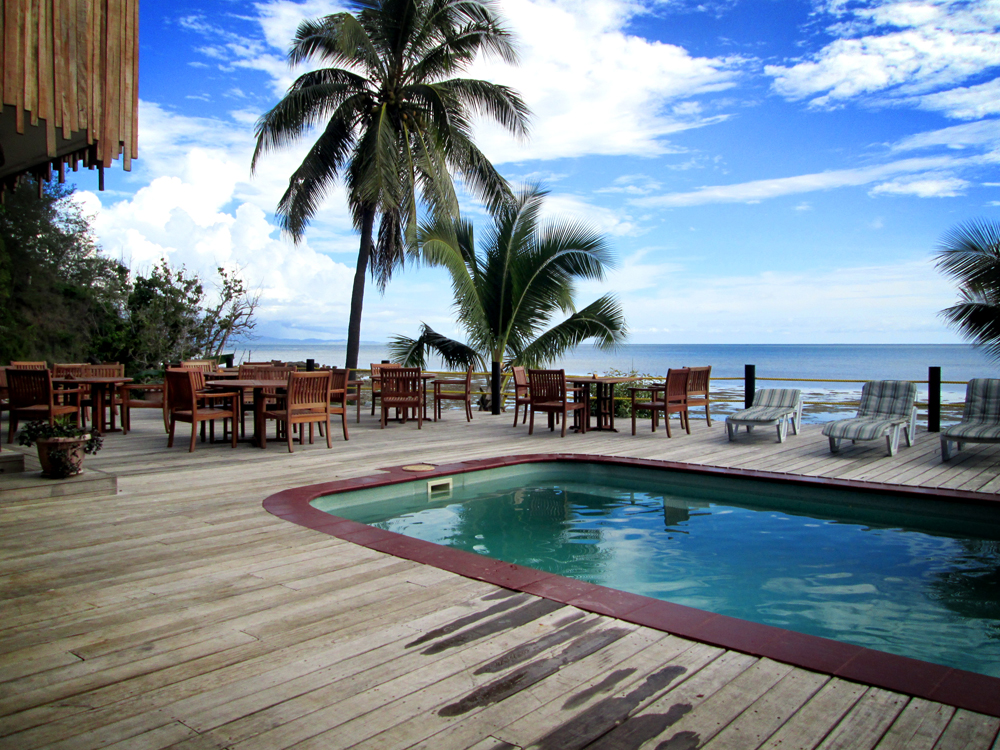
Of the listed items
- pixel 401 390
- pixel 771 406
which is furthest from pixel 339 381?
pixel 771 406

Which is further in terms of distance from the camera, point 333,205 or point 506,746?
point 333,205

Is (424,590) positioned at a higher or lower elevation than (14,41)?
lower

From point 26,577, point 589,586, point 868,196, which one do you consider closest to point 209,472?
point 26,577

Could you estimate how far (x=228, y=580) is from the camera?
2.99 meters

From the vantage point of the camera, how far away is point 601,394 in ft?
31.6

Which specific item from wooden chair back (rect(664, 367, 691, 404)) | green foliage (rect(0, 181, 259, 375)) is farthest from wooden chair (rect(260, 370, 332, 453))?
green foliage (rect(0, 181, 259, 375))

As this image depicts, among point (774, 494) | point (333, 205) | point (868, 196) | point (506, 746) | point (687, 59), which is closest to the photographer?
point (506, 746)

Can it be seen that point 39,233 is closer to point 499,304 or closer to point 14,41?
point 499,304

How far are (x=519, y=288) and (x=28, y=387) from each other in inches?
302

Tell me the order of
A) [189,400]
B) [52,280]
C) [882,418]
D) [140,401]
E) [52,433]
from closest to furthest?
[52,433], [189,400], [882,418], [140,401], [52,280]

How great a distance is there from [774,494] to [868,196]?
3798 cm

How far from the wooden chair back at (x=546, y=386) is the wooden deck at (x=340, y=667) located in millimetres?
5031

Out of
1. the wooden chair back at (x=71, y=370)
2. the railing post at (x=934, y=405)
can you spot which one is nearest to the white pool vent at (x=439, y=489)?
the wooden chair back at (x=71, y=370)

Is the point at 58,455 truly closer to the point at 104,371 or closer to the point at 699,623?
the point at 699,623
